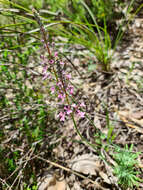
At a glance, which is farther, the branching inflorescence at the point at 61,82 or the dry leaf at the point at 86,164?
the dry leaf at the point at 86,164

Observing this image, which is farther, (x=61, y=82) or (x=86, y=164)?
(x=86, y=164)

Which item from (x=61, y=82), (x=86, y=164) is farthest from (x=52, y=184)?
(x=61, y=82)

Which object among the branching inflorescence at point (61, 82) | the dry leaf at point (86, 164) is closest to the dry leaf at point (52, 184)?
the dry leaf at point (86, 164)

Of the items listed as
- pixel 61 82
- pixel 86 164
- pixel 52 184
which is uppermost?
pixel 61 82

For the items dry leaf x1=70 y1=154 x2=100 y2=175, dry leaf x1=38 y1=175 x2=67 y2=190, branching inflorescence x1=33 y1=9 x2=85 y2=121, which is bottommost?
dry leaf x1=38 y1=175 x2=67 y2=190

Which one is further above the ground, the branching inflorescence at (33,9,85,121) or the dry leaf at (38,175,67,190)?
the branching inflorescence at (33,9,85,121)

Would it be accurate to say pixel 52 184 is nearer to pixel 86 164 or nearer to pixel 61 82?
pixel 86 164

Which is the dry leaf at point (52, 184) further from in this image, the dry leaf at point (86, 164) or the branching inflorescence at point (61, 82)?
the branching inflorescence at point (61, 82)

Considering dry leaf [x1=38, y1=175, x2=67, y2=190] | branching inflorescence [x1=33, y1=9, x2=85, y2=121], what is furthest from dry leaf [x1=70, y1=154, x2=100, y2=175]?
branching inflorescence [x1=33, y1=9, x2=85, y2=121]

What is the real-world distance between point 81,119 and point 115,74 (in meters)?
0.98

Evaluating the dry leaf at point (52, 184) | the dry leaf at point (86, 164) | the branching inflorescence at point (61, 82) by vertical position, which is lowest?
the dry leaf at point (52, 184)

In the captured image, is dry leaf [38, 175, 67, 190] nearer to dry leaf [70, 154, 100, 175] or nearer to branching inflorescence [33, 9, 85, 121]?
dry leaf [70, 154, 100, 175]

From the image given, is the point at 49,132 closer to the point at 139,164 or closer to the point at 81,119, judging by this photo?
the point at 81,119

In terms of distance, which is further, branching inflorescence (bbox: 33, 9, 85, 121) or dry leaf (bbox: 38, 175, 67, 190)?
dry leaf (bbox: 38, 175, 67, 190)
